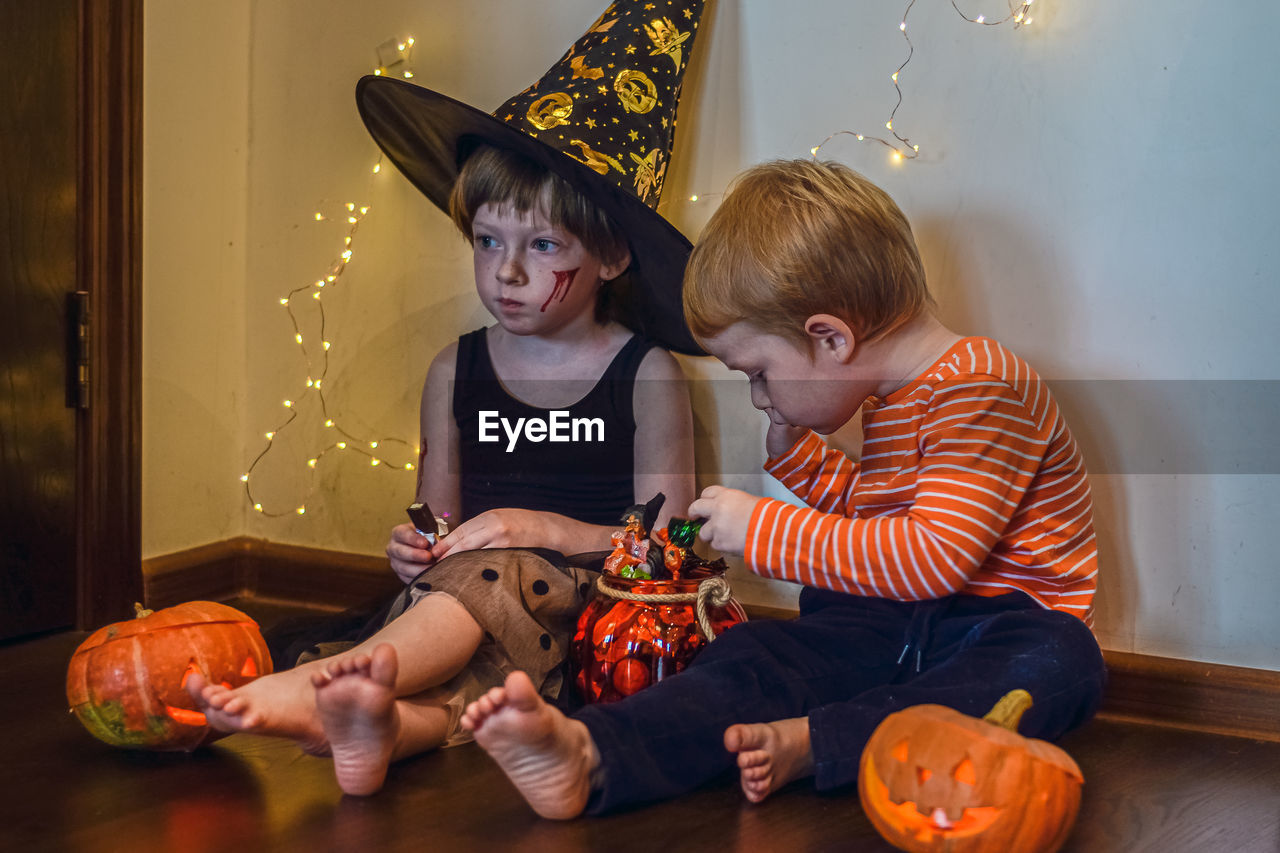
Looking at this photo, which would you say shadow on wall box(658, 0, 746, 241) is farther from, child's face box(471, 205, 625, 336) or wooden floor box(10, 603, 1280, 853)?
wooden floor box(10, 603, 1280, 853)

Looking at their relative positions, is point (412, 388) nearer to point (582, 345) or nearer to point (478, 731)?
point (582, 345)

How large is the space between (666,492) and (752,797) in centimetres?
49

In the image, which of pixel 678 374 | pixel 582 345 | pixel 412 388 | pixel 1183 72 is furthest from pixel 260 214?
pixel 1183 72

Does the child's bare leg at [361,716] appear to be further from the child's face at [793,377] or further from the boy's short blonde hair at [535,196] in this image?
the boy's short blonde hair at [535,196]

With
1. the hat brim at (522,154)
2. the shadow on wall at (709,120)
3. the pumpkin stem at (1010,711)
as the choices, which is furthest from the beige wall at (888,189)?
the pumpkin stem at (1010,711)

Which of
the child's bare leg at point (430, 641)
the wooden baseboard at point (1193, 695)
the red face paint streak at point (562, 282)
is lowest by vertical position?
the wooden baseboard at point (1193, 695)

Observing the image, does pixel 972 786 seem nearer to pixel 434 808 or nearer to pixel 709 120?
pixel 434 808

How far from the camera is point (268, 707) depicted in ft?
3.17

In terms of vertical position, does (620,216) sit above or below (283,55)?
below

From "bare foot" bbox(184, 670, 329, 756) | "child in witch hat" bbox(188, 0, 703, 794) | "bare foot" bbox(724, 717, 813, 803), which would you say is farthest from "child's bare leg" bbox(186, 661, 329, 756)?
"bare foot" bbox(724, 717, 813, 803)

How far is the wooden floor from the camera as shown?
91 cm

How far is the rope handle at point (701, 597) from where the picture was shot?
1.16 metres

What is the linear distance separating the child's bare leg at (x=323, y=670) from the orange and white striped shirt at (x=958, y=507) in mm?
297

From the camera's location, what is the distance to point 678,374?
146 cm
